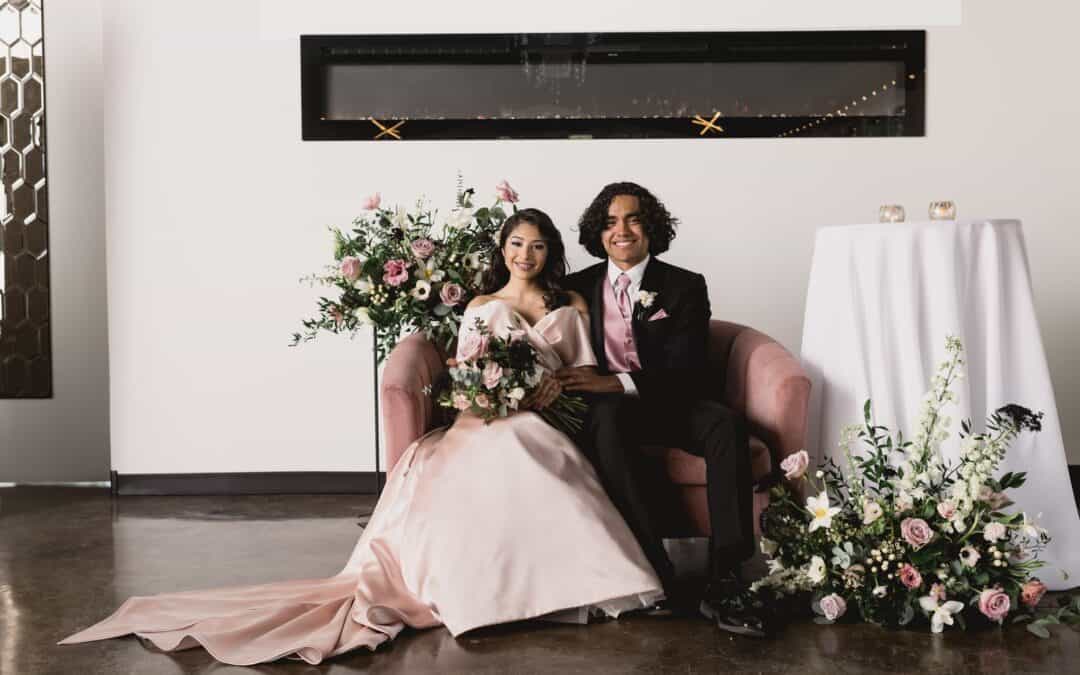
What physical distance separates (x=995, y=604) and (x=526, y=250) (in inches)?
75.6

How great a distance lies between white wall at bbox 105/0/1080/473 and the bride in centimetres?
178

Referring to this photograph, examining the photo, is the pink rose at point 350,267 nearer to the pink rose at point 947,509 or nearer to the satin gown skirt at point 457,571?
the satin gown skirt at point 457,571

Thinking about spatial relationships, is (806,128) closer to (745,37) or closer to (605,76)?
(745,37)

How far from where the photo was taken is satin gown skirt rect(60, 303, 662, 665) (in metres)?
2.77

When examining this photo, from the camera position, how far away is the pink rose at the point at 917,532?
2.82 metres

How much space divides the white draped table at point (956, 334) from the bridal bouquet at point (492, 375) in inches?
38.8

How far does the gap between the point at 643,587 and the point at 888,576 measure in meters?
0.70

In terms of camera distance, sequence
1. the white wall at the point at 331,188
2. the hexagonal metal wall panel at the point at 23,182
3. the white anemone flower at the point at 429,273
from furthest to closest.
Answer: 1. the hexagonal metal wall panel at the point at 23,182
2. the white wall at the point at 331,188
3. the white anemone flower at the point at 429,273

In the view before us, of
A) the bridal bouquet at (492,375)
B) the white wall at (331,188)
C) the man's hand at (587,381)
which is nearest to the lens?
the bridal bouquet at (492,375)

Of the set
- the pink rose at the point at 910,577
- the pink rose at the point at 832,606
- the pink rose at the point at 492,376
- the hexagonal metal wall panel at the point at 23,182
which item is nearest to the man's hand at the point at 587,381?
the pink rose at the point at 492,376

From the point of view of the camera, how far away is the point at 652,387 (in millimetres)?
3498

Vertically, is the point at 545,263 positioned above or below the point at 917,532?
above

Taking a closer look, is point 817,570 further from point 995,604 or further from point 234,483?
point 234,483

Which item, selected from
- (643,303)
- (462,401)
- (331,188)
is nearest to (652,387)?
(643,303)
